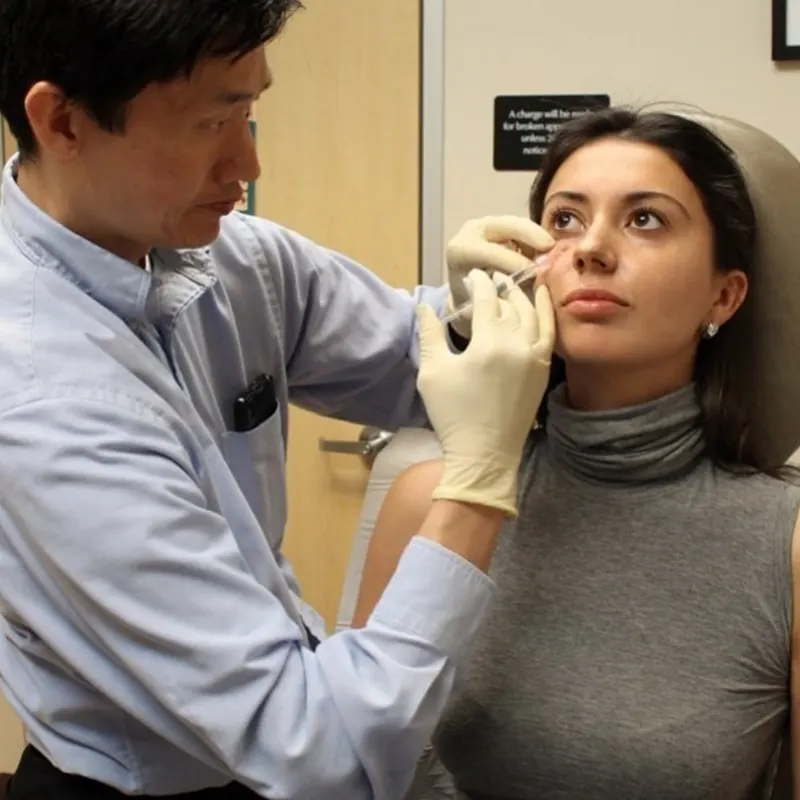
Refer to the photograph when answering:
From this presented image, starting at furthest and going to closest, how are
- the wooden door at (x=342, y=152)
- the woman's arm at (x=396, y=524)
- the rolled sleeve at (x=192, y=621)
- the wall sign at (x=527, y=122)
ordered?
the wooden door at (x=342, y=152) → the wall sign at (x=527, y=122) → the woman's arm at (x=396, y=524) → the rolled sleeve at (x=192, y=621)

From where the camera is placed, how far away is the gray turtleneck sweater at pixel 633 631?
1174mm

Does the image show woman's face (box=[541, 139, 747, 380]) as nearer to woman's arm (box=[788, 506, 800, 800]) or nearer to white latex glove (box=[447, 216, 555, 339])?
white latex glove (box=[447, 216, 555, 339])

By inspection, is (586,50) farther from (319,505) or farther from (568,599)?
(568,599)

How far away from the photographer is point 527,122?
239cm

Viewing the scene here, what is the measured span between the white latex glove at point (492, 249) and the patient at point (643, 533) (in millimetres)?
37

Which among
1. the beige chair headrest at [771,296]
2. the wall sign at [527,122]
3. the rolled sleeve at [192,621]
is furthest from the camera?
the wall sign at [527,122]

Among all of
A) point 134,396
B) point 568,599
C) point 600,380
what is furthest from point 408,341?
point 134,396

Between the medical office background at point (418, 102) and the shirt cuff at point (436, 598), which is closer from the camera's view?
the shirt cuff at point (436, 598)

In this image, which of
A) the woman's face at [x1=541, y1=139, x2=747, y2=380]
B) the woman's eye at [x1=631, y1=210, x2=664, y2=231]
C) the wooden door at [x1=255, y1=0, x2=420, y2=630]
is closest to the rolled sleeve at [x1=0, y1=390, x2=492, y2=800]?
the woman's face at [x1=541, y1=139, x2=747, y2=380]

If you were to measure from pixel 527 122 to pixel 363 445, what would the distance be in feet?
2.78

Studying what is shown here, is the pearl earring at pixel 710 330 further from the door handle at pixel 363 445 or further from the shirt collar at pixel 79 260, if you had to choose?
the door handle at pixel 363 445

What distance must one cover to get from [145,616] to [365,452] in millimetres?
1696

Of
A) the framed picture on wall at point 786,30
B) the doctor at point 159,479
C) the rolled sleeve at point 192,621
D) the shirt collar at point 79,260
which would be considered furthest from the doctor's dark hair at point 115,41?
the framed picture on wall at point 786,30

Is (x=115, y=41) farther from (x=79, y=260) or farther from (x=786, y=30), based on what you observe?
(x=786, y=30)
